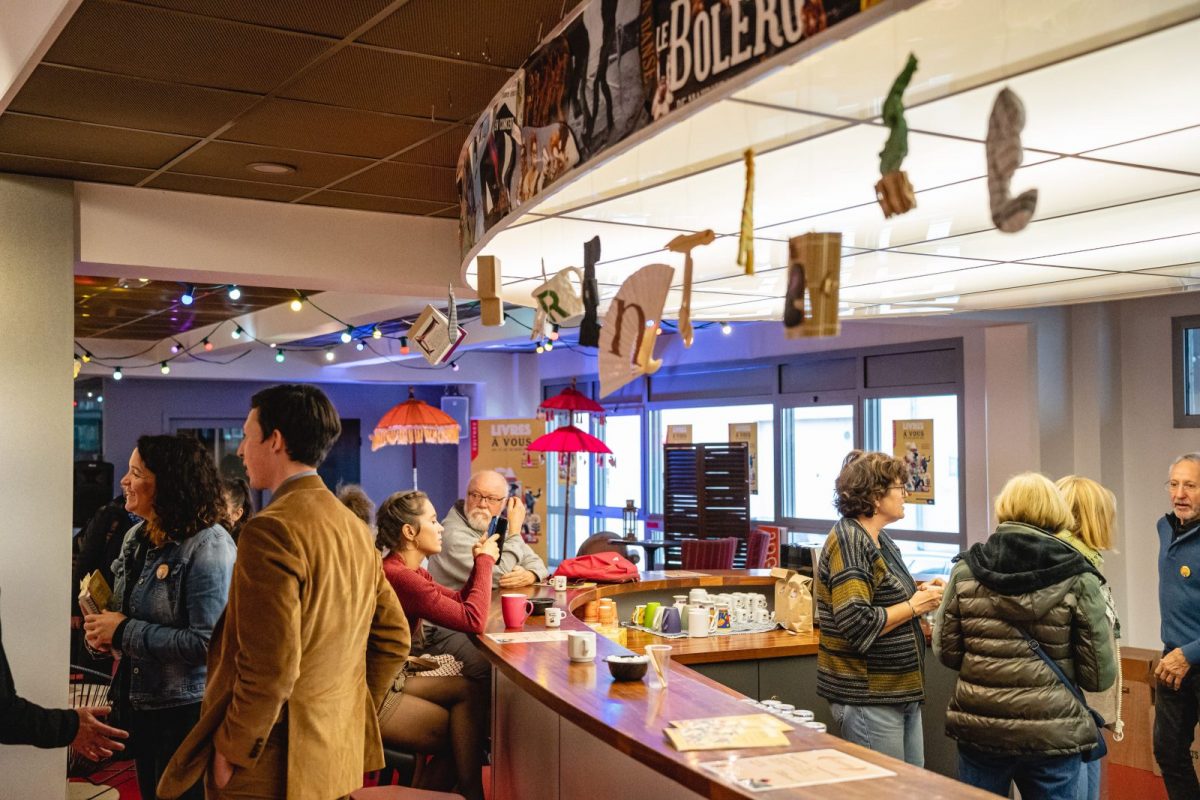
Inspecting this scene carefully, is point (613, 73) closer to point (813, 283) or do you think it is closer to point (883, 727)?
point (813, 283)

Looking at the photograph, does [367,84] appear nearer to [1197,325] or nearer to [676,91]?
[676,91]

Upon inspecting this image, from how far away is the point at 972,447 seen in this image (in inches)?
331

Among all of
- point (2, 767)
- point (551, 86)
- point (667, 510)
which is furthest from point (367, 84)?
point (667, 510)

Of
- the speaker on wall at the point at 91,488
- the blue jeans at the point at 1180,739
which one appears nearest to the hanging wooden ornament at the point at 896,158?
the blue jeans at the point at 1180,739

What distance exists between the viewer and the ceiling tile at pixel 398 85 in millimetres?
3832

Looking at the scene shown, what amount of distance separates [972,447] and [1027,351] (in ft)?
3.03

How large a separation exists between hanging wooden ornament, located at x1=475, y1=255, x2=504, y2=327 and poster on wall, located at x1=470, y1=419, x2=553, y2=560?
31.7ft

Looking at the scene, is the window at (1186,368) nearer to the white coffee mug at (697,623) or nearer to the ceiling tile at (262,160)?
the white coffee mug at (697,623)

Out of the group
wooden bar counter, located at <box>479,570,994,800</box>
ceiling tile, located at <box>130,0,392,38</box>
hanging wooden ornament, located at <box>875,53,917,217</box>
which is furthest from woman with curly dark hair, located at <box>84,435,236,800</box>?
hanging wooden ornament, located at <box>875,53,917,217</box>

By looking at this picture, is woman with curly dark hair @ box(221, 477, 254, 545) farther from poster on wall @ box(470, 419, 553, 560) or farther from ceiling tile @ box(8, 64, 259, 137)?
poster on wall @ box(470, 419, 553, 560)

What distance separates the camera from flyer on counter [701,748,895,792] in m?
2.33

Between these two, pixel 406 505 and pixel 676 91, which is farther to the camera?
pixel 406 505

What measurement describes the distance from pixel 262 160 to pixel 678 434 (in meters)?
7.68

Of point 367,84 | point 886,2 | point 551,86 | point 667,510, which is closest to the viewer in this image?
point 886,2
